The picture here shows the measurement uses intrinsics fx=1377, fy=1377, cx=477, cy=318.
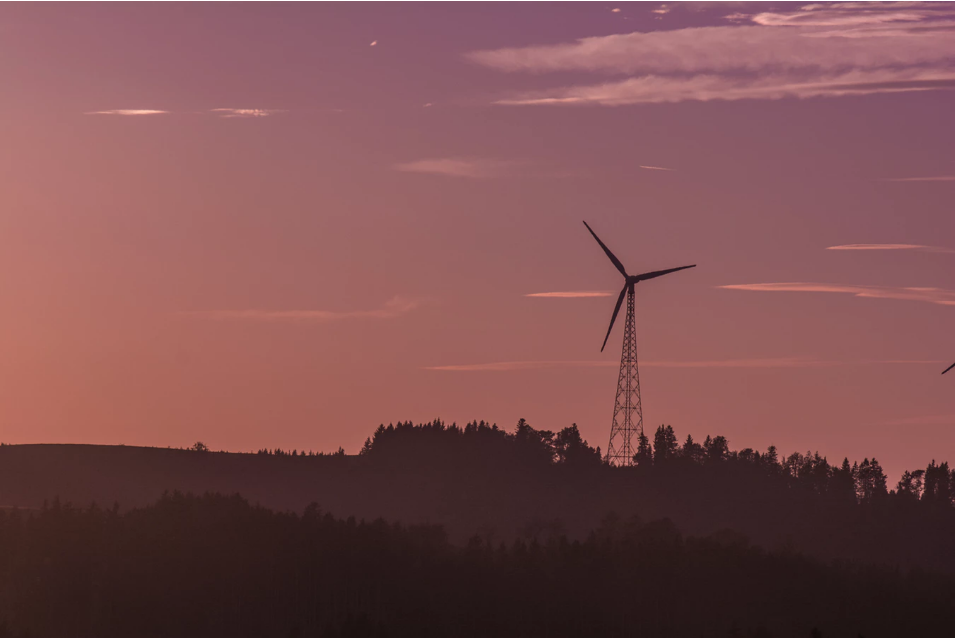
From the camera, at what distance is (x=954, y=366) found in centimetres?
19425

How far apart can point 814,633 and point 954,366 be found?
1682 inches

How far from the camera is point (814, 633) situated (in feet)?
609

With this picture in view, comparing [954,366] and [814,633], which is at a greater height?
[954,366]
